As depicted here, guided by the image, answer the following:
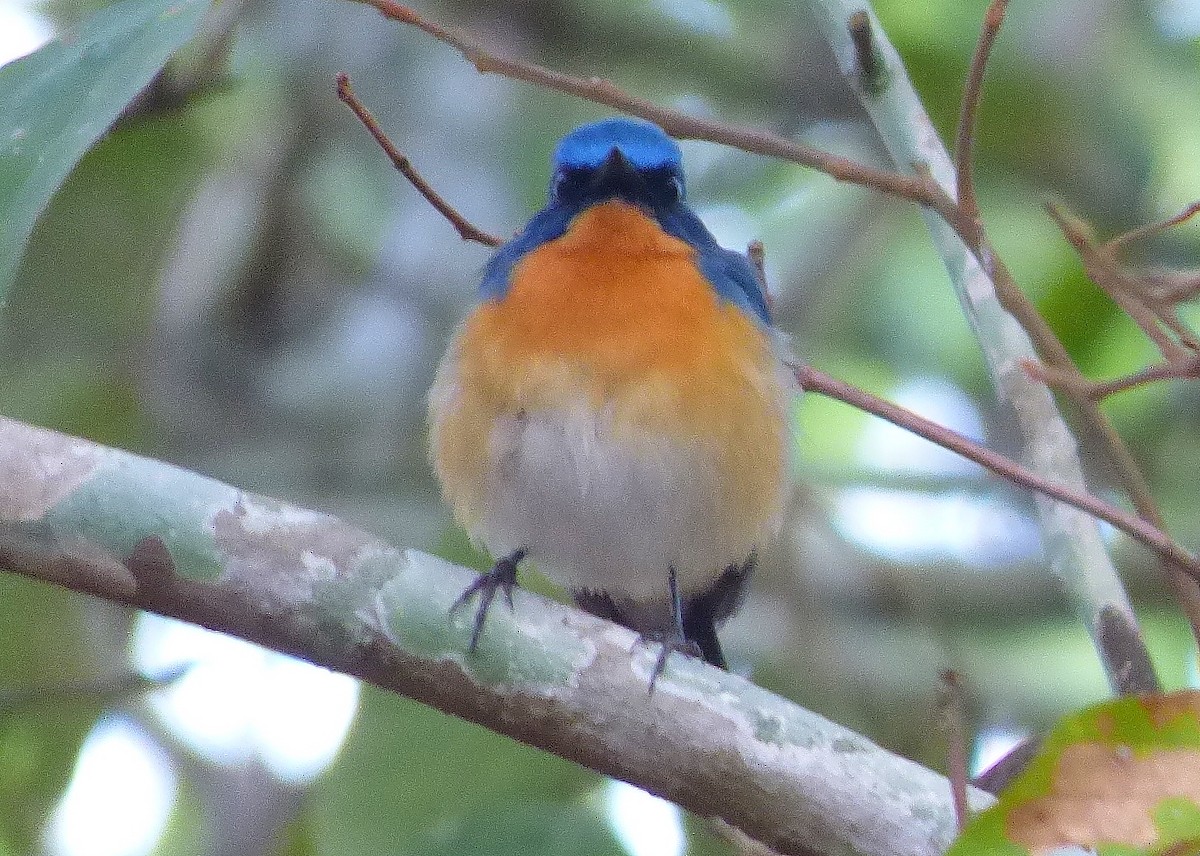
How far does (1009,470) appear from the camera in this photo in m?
2.17

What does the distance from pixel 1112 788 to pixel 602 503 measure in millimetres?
2035

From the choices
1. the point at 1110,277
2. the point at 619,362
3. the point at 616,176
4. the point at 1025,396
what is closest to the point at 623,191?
the point at 616,176

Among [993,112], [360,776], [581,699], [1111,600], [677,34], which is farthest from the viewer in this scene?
[677,34]

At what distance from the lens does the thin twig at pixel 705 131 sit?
2.36 metres

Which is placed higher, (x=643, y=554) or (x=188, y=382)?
(x=643, y=554)

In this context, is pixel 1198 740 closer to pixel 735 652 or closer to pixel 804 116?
pixel 735 652

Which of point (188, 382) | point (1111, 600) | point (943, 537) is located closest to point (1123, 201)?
point (943, 537)

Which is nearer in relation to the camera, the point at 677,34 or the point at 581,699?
the point at 581,699

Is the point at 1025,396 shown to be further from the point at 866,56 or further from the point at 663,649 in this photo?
the point at 663,649

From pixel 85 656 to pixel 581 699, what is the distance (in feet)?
5.99

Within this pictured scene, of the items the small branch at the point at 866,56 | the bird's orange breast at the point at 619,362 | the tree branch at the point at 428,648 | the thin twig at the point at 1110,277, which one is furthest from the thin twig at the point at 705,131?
the bird's orange breast at the point at 619,362

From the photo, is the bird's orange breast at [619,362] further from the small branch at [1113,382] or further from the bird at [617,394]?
Answer: the small branch at [1113,382]

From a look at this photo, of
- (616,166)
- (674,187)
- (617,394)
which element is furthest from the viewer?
(674,187)

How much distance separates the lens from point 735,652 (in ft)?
16.5
